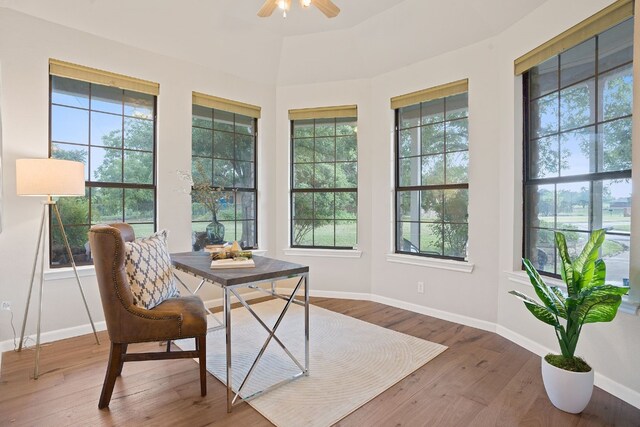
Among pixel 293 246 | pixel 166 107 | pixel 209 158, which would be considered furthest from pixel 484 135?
pixel 166 107

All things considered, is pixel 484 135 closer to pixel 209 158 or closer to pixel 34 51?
pixel 209 158

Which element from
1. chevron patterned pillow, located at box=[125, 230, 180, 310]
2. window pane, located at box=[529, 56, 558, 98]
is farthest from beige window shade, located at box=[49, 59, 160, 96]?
window pane, located at box=[529, 56, 558, 98]

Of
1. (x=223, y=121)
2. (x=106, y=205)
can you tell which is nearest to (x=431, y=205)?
(x=223, y=121)

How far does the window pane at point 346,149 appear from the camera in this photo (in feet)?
14.4

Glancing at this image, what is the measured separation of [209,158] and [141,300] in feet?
7.61

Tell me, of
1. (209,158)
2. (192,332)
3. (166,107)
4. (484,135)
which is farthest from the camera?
(209,158)

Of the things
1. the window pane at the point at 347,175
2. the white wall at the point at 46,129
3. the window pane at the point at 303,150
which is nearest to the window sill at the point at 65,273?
the white wall at the point at 46,129

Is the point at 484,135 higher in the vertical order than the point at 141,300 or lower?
higher

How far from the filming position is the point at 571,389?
196cm

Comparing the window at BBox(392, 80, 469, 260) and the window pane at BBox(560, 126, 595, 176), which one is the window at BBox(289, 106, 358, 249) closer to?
the window at BBox(392, 80, 469, 260)

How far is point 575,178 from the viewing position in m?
2.58

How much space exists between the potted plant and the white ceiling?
7.02 ft

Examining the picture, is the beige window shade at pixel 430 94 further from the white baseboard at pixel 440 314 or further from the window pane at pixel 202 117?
the white baseboard at pixel 440 314

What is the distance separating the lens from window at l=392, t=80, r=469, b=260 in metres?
3.60
